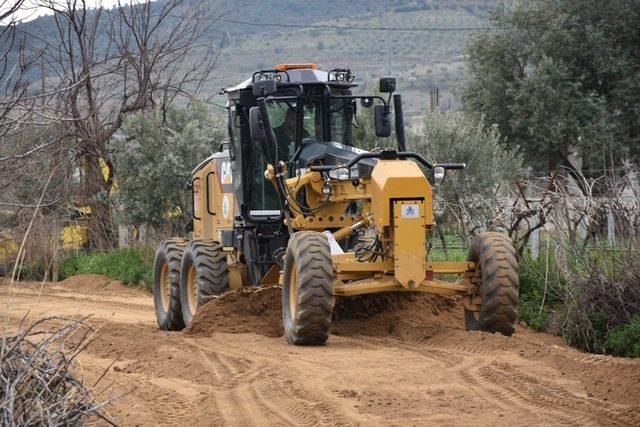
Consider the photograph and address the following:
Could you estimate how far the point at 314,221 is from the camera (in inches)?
545

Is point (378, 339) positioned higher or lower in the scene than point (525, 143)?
lower

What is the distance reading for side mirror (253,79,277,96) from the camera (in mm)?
13289

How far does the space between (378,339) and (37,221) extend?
14469 mm

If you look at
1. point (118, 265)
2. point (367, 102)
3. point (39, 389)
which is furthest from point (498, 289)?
point (118, 265)

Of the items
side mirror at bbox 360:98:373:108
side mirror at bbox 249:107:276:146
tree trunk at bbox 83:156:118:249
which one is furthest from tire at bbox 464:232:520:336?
tree trunk at bbox 83:156:118:249

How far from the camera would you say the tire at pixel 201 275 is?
1493cm

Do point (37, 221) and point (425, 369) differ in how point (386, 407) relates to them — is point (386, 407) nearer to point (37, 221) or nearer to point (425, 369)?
point (425, 369)

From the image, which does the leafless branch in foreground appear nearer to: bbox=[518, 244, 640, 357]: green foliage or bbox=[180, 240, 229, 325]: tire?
bbox=[518, 244, 640, 357]: green foliage

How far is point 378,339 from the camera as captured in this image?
1276 cm

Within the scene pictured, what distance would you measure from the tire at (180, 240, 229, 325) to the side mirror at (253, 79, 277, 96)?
2554 millimetres

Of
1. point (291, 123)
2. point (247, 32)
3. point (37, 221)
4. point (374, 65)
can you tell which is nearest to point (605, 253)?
point (291, 123)

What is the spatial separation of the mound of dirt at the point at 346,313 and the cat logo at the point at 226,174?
7.12 feet

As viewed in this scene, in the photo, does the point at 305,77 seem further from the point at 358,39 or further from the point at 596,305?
the point at 358,39

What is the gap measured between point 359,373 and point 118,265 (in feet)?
51.4
